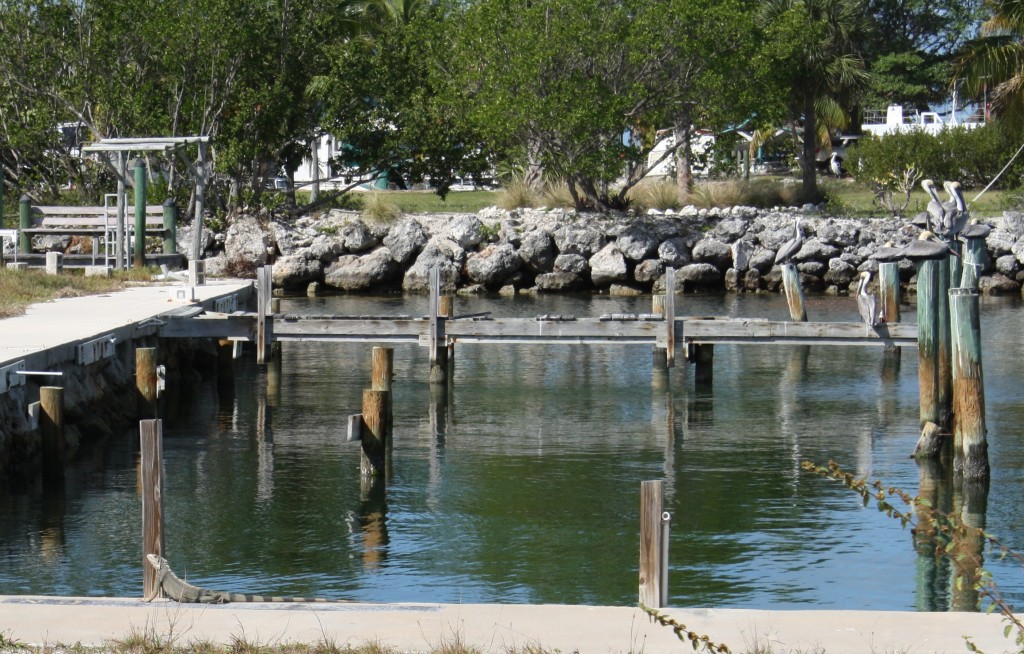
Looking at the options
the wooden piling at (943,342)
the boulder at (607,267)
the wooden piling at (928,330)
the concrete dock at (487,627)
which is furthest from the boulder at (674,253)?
the concrete dock at (487,627)

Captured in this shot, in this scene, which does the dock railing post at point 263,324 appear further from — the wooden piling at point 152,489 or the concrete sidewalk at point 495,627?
the concrete sidewalk at point 495,627

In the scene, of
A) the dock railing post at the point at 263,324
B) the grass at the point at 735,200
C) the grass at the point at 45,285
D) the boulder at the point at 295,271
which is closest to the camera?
the dock railing post at the point at 263,324

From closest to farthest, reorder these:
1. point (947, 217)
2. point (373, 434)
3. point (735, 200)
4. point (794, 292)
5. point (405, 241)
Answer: point (373, 434)
point (947, 217)
point (794, 292)
point (405, 241)
point (735, 200)

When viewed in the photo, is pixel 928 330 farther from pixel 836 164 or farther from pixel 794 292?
pixel 836 164

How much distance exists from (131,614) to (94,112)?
36.9 metres

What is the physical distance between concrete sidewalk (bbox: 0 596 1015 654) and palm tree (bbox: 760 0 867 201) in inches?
1496

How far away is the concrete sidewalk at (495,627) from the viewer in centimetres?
804

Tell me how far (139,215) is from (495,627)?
73.5ft

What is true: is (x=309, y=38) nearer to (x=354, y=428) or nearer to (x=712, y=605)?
(x=354, y=428)

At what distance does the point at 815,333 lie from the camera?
20.9 metres

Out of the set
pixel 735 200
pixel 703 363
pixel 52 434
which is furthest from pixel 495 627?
pixel 735 200

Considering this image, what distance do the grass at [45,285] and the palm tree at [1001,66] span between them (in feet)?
72.6

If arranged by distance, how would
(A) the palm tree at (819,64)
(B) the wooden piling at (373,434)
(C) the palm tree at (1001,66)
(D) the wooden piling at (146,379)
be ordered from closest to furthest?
(B) the wooden piling at (373,434) < (D) the wooden piling at (146,379) < (C) the palm tree at (1001,66) < (A) the palm tree at (819,64)

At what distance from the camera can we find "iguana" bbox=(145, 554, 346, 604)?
934 cm
